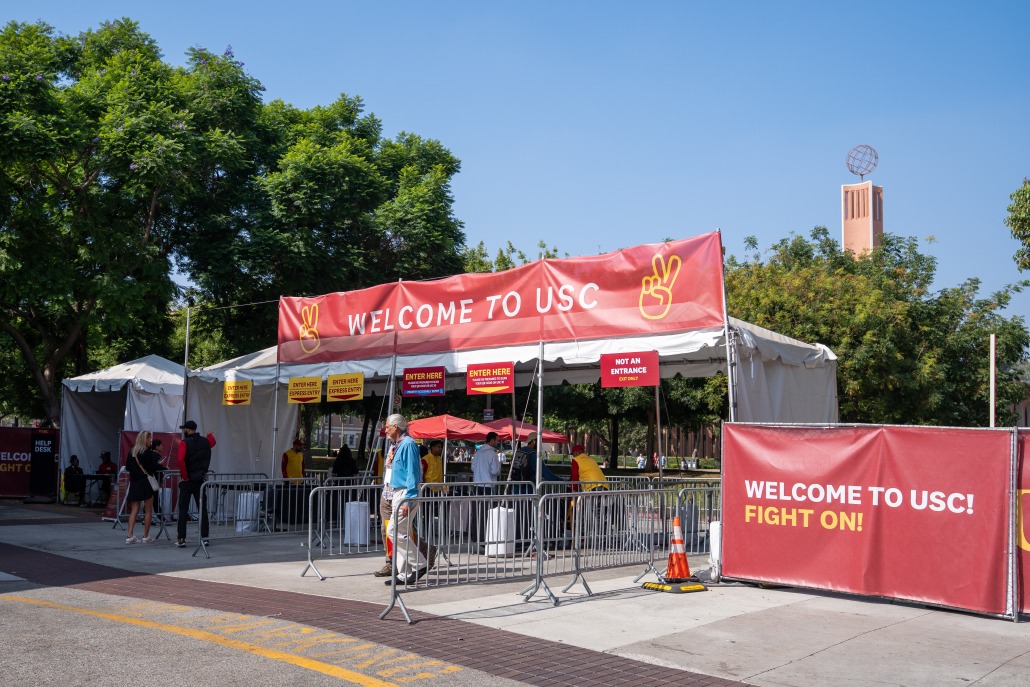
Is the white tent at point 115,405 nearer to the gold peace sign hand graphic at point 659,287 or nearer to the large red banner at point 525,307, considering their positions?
the large red banner at point 525,307

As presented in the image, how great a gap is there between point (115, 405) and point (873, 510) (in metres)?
22.7

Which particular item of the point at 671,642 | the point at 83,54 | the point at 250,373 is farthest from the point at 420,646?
the point at 83,54

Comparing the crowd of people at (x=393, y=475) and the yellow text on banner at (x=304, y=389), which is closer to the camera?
the crowd of people at (x=393, y=475)

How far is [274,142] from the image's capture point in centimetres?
3238

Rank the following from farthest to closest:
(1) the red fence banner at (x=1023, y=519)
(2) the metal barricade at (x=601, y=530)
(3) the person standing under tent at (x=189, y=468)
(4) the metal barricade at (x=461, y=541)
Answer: (3) the person standing under tent at (x=189, y=468)
(2) the metal barricade at (x=601, y=530)
(4) the metal barricade at (x=461, y=541)
(1) the red fence banner at (x=1023, y=519)

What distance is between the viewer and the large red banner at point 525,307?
43.7 ft

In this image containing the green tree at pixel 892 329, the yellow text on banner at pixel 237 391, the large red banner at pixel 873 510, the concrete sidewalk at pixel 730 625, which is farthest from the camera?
the green tree at pixel 892 329

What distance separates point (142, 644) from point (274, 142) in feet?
88.7

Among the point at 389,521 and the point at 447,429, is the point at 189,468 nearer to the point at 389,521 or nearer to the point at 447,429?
the point at 389,521

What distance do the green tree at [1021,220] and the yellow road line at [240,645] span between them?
65.8 feet

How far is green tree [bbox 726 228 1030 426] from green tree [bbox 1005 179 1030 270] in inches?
457

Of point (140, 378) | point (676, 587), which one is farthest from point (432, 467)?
point (140, 378)

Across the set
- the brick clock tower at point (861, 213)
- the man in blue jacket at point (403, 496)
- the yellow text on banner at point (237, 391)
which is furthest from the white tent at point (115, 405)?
the brick clock tower at point (861, 213)

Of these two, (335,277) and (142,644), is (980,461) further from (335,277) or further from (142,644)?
(335,277)
